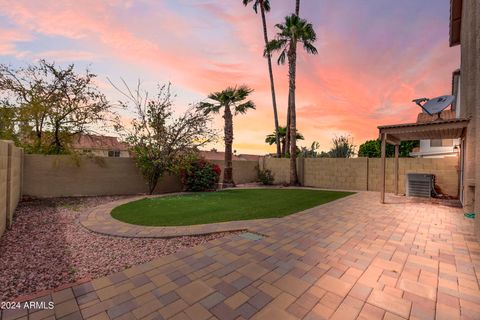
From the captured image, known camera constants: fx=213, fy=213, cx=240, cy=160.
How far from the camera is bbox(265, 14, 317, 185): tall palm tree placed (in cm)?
1302

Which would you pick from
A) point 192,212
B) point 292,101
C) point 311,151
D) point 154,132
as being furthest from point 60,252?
point 311,151

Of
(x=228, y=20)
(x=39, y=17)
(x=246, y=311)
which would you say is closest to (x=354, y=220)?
(x=246, y=311)

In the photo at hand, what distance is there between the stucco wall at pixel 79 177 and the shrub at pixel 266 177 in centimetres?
698

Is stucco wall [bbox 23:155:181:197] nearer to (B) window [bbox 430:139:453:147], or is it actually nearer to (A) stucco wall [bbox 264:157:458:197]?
(A) stucco wall [bbox 264:157:458:197]

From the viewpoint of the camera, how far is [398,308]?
2.03 metres

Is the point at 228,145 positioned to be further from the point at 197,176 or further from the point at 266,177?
the point at 266,177

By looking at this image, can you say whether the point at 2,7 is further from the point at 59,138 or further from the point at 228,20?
the point at 228,20

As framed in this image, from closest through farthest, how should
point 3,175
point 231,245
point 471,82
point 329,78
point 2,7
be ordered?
point 231,245 < point 3,175 < point 2,7 < point 471,82 < point 329,78

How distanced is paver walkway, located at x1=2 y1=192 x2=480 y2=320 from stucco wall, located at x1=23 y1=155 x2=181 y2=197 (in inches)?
276

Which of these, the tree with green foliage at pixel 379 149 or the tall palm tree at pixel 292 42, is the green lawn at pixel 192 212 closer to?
the tall palm tree at pixel 292 42

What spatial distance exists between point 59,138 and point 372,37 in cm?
1303

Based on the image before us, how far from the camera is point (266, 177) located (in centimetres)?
1425

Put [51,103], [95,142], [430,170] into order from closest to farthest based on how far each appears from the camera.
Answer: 1. [51,103]
2. [430,170]
3. [95,142]

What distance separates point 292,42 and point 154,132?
32.6 ft
